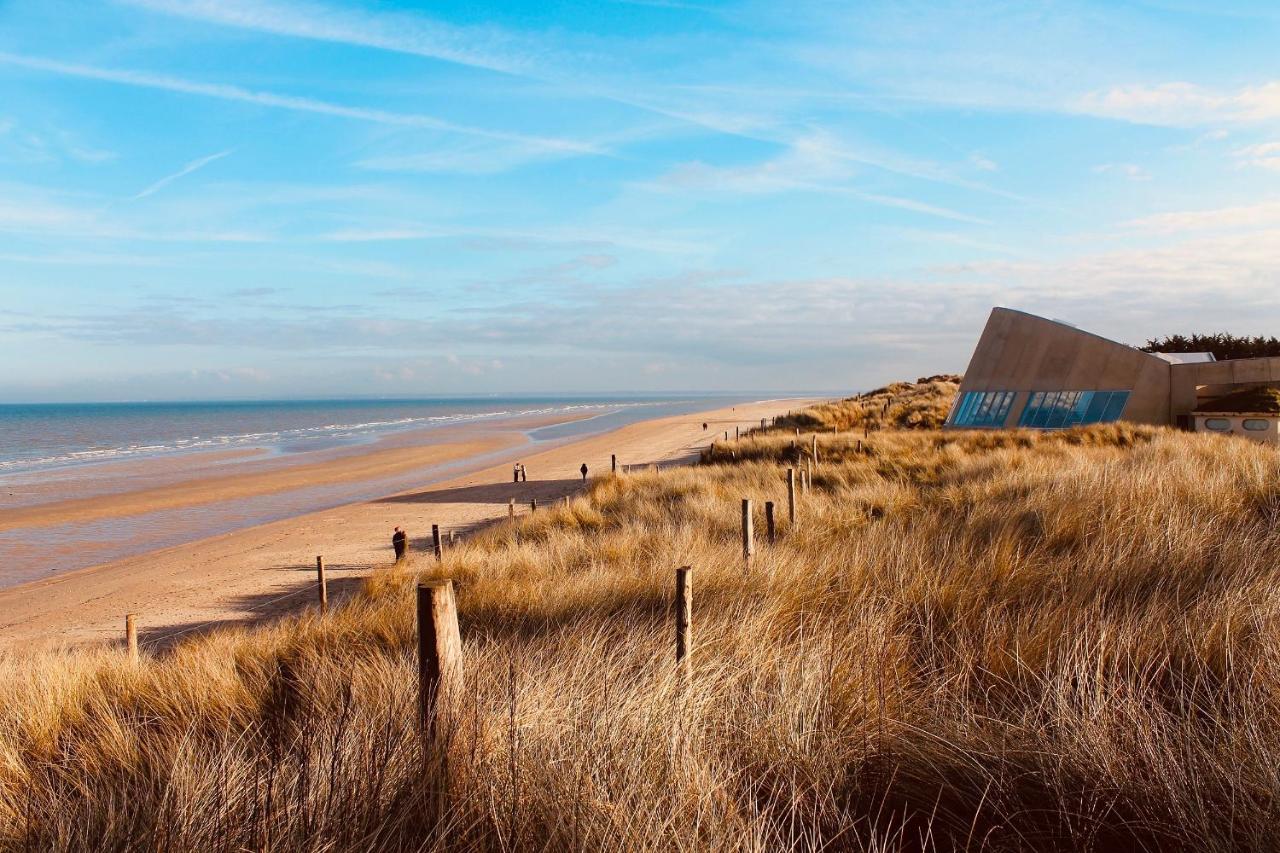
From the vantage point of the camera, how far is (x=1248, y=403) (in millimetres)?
23062

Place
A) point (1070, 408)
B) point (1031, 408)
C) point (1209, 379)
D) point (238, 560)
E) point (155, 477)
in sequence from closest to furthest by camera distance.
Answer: point (238, 560)
point (1209, 379)
point (1070, 408)
point (1031, 408)
point (155, 477)

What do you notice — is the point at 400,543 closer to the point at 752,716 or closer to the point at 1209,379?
the point at 752,716

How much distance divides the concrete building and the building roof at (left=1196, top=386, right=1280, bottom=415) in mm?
221

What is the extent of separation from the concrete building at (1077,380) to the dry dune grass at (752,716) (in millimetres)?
19712

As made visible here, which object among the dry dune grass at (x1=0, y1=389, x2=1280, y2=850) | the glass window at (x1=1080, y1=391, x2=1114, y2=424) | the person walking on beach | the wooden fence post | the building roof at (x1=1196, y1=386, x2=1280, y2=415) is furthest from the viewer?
the glass window at (x1=1080, y1=391, x2=1114, y2=424)

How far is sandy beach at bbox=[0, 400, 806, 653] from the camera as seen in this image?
13.1 meters

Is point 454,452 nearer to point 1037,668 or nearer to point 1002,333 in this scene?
point 1002,333

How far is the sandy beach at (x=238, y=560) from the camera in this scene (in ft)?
43.1

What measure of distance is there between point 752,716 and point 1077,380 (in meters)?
26.9

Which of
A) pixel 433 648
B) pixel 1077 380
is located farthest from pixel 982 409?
pixel 433 648

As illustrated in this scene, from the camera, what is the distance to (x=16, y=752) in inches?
168

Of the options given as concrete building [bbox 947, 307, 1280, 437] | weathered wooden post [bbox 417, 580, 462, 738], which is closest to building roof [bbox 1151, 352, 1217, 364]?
concrete building [bbox 947, 307, 1280, 437]

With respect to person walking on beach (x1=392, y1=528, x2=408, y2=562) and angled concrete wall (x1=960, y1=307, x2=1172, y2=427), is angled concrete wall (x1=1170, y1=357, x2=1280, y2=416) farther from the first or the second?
person walking on beach (x1=392, y1=528, x2=408, y2=562)

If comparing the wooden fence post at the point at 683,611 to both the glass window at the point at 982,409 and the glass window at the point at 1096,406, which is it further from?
the glass window at the point at 982,409
